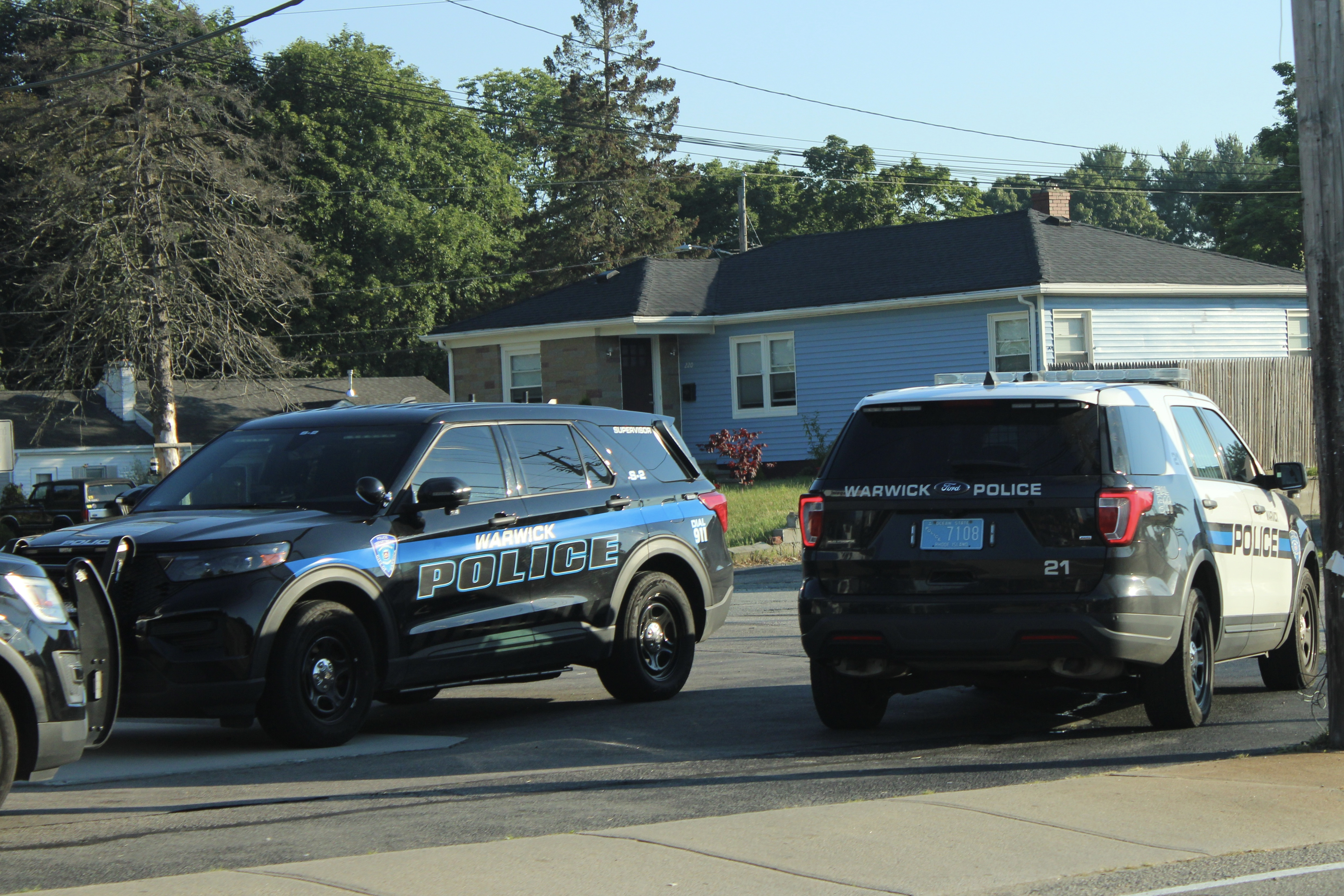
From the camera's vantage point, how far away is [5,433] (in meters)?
13.6

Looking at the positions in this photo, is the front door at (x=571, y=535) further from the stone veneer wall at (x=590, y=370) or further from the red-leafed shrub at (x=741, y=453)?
the stone veneer wall at (x=590, y=370)

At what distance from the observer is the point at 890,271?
100 feet

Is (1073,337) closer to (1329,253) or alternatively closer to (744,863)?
(1329,253)

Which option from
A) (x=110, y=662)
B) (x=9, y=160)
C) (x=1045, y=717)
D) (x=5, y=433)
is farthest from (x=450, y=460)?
(x=9, y=160)

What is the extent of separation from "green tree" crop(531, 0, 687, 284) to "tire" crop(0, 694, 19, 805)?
58.8m

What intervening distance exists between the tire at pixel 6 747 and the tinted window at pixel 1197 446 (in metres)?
6.17

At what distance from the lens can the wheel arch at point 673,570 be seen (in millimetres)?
9695

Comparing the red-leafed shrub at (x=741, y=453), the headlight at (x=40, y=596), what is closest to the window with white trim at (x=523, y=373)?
the red-leafed shrub at (x=741, y=453)

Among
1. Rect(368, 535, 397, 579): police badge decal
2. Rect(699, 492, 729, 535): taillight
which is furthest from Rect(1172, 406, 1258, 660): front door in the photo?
Rect(368, 535, 397, 579): police badge decal

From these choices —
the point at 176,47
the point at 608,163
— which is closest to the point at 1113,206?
the point at 608,163

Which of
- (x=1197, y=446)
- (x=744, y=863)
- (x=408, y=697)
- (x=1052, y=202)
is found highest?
(x=1052, y=202)

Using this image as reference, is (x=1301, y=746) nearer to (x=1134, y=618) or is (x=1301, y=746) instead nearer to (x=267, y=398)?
(x=1134, y=618)

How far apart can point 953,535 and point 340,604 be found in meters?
3.31

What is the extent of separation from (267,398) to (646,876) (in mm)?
47172
